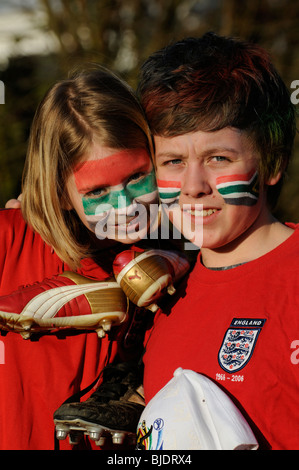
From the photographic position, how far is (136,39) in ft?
21.5

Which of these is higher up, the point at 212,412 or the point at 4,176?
the point at 4,176

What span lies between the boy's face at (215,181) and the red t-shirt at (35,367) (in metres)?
0.49

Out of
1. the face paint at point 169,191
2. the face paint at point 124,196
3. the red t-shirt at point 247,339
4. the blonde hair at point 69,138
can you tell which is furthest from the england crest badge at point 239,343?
the blonde hair at point 69,138

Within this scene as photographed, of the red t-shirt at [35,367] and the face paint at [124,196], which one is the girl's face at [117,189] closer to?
the face paint at [124,196]

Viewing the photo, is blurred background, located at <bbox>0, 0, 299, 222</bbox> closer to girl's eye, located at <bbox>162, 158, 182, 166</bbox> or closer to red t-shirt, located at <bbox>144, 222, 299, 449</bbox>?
girl's eye, located at <bbox>162, 158, 182, 166</bbox>

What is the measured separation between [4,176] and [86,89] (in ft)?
12.1

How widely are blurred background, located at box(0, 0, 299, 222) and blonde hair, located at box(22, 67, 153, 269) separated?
3.87 m

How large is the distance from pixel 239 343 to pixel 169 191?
615 mm

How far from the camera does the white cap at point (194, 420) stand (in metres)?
1.74

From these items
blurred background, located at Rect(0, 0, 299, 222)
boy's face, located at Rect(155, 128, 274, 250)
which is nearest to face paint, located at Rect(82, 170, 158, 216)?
boy's face, located at Rect(155, 128, 274, 250)

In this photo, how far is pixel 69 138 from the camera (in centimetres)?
237

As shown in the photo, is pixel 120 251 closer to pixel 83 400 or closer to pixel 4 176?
pixel 83 400

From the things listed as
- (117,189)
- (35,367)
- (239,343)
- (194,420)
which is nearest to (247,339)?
(239,343)

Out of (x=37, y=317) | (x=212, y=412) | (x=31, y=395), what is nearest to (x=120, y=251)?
(x=37, y=317)
